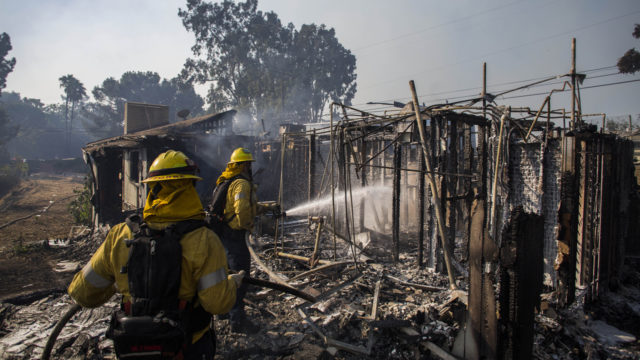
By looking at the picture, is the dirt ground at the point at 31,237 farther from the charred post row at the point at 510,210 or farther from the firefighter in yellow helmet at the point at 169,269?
the firefighter in yellow helmet at the point at 169,269

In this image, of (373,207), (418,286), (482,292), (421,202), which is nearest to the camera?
(482,292)

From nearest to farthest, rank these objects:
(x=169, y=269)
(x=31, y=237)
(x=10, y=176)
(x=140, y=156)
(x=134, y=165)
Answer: (x=169, y=269), (x=31, y=237), (x=140, y=156), (x=134, y=165), (x=10, y=176)

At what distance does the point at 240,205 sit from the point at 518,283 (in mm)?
3194

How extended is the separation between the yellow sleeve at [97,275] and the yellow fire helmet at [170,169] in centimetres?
43

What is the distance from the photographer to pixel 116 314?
2131mm

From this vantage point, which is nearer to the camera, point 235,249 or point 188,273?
point 188,273

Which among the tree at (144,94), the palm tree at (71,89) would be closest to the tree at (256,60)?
the tree at (144,94)

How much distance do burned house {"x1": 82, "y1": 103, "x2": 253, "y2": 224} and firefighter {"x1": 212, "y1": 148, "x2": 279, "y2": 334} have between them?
7748 millimetres

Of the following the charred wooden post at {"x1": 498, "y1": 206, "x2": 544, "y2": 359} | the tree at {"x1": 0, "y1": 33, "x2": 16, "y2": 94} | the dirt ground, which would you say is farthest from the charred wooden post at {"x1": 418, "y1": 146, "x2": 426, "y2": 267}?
the tree at {"x1": 0, "y1": 33, "x2": 16, "y2": 94}

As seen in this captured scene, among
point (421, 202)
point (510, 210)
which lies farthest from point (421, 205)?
point (510, 210)

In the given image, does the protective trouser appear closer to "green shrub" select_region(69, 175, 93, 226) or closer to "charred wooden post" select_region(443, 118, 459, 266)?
"charred wooden post" select_region(443, 118, 459, 266)

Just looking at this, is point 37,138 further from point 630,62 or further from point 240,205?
point 630,62

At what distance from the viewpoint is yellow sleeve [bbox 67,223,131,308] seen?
7.23 ft

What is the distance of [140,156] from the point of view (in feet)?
38.7
